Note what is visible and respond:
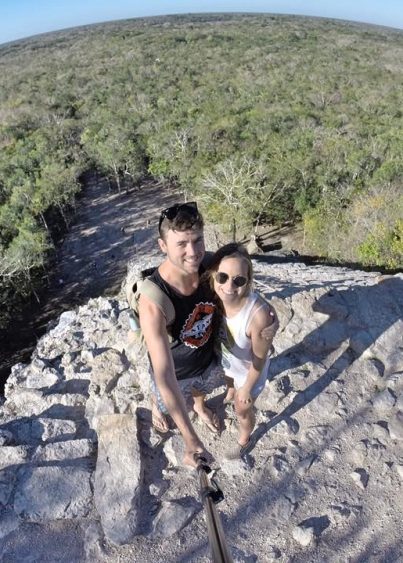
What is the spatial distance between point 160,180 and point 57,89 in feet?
154

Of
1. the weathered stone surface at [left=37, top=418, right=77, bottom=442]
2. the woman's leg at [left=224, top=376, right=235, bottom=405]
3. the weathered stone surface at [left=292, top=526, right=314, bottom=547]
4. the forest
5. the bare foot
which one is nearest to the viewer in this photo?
the weathered stone surface at [left=292, top=526, right=314, bottom=547]

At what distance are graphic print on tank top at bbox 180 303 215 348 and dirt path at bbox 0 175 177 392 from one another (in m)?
14.8

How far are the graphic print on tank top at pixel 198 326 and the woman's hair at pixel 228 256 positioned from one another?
0.26 metres

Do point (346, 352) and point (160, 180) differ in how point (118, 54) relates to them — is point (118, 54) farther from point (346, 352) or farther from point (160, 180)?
point (346, 352)

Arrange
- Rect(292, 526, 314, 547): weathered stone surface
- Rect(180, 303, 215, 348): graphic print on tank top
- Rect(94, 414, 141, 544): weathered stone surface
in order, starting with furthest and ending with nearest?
Rect(94, 414, 141, 544): weathered stone surface, Rect(292, 526, 314, 547): weathered stone surface, Rect(180, 303, 215, 348): graphic print on tank top

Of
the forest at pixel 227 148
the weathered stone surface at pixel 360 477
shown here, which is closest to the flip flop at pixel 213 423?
the weathered stone surface at pixel 360 477

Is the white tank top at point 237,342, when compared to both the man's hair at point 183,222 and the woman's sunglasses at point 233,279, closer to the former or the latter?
the woman's sunglasses at point 233,279

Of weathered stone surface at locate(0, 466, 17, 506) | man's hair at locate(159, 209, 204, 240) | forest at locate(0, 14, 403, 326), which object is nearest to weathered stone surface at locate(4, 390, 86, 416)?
weathered stone surface at locate(0, 466, 17, 506)

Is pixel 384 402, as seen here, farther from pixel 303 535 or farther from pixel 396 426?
pixel 303 535

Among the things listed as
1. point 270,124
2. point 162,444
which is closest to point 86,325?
point 162,444

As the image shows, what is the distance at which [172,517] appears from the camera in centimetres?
426

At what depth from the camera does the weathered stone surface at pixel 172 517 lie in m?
4.21

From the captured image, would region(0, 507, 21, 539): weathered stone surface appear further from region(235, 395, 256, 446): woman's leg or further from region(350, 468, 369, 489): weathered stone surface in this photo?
region(350, 468, 369, 489): weathered stone surface

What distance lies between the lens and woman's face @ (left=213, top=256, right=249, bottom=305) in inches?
127
